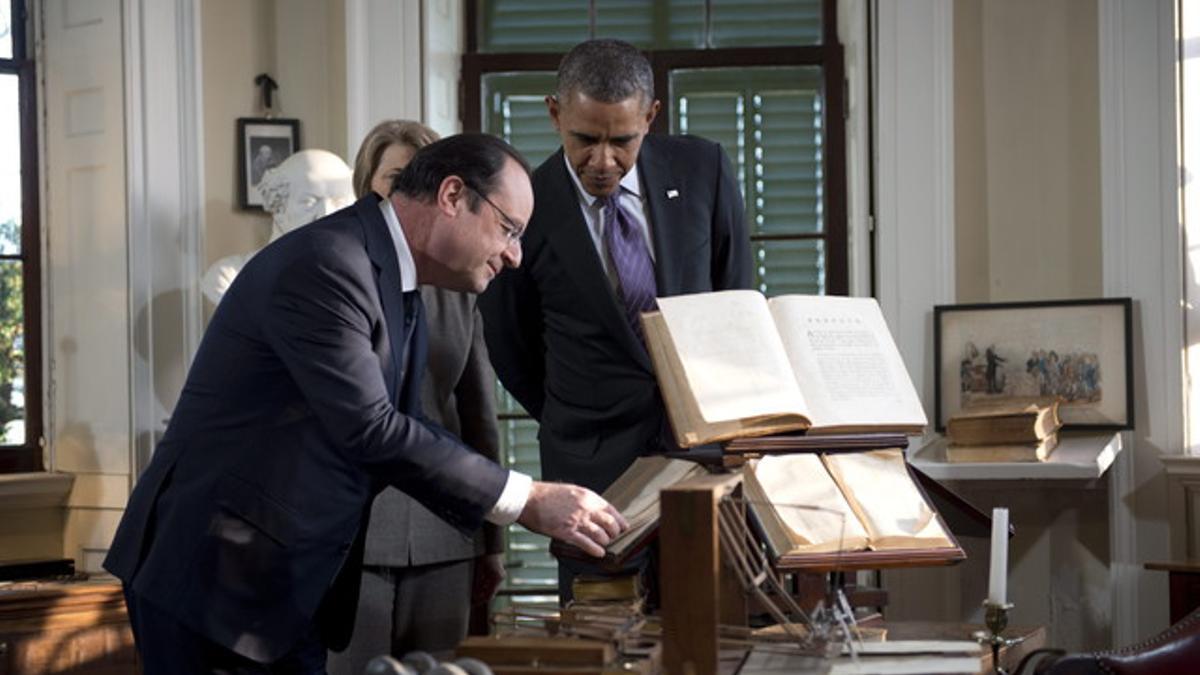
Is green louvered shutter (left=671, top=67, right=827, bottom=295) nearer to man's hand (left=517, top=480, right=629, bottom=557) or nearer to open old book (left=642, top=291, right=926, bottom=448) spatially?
open old book (left=642, top=291, right=926, bottom=448)

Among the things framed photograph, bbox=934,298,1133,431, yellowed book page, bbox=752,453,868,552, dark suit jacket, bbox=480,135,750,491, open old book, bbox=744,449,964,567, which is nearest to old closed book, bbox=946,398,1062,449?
framed photograph, bbox=934,298,1133,431

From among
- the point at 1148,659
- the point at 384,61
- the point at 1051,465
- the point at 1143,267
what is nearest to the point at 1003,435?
the point at 1051,465

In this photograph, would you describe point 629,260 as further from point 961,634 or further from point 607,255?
point 961,634

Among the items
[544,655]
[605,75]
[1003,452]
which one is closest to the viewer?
[544,655]

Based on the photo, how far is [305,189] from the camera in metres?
4.89

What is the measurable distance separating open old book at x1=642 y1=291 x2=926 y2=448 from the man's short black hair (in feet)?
1.25

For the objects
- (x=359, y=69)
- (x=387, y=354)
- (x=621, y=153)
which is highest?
(x=359, y=69)

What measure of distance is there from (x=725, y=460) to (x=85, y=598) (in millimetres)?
2663

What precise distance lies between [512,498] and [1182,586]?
2.82m

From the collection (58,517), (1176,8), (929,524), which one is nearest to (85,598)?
(58,517)

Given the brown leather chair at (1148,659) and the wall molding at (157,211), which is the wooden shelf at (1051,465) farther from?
the wall molding at (157,211)

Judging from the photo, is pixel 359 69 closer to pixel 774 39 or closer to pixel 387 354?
pixel 774 39

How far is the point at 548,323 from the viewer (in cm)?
327

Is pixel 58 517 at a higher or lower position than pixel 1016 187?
lower
